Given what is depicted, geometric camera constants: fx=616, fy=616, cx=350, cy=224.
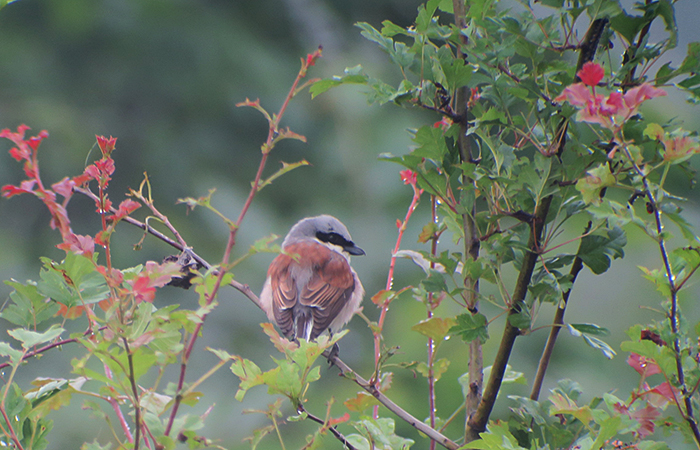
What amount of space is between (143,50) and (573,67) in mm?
4653

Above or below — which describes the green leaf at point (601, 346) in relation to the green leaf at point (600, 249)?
below

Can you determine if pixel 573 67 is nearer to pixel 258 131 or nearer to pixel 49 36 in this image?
pixel 258 131

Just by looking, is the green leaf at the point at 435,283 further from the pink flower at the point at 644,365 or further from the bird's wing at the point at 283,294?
the bird's wing at the point at 283,294

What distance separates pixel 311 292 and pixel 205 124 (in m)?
3.10

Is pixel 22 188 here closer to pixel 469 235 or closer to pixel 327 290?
pixel 469 235

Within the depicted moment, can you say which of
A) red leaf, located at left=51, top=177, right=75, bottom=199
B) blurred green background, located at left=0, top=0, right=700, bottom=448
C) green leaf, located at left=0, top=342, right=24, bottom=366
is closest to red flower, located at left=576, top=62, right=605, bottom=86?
red leaf, located at left=51, top=177, right=75, bottom=199

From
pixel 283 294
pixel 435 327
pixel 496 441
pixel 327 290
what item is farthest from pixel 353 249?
pixel 496 441

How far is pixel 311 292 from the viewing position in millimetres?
2150

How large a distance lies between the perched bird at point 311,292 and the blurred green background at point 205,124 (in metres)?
1.27

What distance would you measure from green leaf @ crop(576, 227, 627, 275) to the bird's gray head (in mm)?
1664

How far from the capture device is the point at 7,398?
76cm

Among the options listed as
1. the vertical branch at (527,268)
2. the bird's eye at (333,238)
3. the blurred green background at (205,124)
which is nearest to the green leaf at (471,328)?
the vertical branch at (527,268)

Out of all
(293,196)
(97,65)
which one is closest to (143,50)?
(97,65)

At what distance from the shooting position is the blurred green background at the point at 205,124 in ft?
13.4
